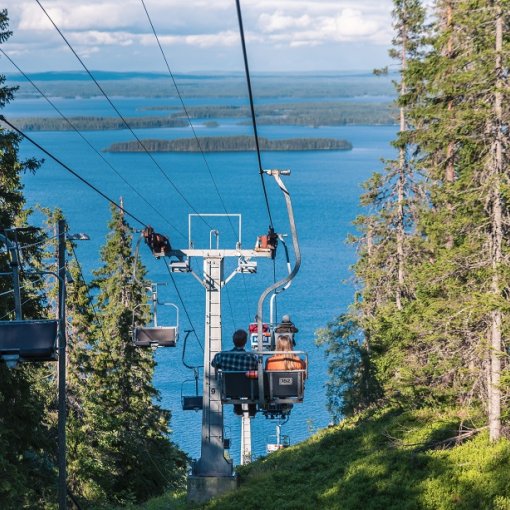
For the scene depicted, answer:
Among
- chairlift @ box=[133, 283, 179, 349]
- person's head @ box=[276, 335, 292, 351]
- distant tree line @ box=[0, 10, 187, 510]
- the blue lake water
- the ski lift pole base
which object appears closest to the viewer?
person's head @ box=[276, 335, 292, 351]

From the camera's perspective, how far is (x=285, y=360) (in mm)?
14242

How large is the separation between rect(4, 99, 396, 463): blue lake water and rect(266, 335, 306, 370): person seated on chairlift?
2.59 m

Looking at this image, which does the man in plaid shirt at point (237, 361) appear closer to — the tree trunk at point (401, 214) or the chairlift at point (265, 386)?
the chairlift at point (265, 386)

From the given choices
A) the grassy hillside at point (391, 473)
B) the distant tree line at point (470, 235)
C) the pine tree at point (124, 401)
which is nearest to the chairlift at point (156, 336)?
→ the grassy hillside at point (391, 473)

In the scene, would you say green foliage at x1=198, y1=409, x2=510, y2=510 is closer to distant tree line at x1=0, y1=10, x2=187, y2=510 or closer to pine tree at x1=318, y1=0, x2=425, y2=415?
distant tree line at x1=0, y1=10, x2=187, y2=510

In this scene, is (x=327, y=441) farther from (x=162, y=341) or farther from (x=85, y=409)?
(x=85, y=409)

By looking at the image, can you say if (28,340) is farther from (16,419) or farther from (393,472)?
A: (16,419)

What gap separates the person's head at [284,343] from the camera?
14272 millimetres

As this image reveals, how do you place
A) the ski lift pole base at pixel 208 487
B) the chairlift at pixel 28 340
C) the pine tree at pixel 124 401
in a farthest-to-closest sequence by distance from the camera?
the pine tree at pixel 124 401 < the ski lift pole base at pixel 208 487 < the chairlift at pixel 28 340

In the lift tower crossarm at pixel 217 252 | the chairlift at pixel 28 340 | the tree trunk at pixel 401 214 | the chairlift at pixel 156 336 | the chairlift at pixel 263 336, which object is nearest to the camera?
the chairlift at pixel 28 340

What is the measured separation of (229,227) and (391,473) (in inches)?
3400

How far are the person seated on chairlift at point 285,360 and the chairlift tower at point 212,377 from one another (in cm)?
384

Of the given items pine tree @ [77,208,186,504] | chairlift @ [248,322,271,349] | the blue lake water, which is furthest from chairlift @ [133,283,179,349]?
pine tree @ [77,208,186,504]

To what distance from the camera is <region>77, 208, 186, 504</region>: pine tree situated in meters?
30.9
